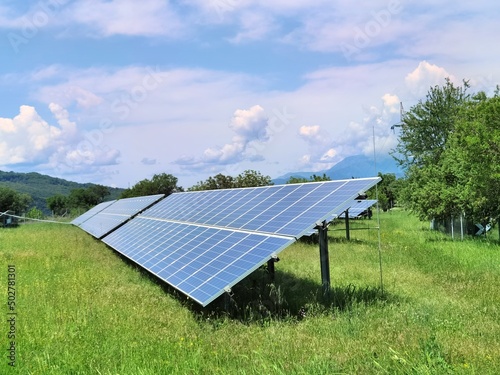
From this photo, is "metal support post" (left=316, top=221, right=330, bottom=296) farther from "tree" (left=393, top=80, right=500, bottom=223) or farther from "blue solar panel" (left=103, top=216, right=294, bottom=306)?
"tree" (left=393, top=80, right=500, bottom=223)

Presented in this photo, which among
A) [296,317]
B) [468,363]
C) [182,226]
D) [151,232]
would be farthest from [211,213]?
[468,363]

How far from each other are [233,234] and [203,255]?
45.6 inches

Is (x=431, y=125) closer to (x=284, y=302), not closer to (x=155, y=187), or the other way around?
(x=284, y=302)

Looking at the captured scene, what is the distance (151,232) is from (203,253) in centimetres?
759

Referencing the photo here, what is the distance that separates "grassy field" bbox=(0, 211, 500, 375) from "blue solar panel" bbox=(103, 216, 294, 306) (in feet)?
2.11

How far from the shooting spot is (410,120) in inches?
1441

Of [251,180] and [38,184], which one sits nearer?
[251,180]

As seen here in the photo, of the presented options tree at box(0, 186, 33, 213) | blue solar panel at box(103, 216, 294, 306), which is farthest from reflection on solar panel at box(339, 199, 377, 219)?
tree at box(0, 186, 33, 213)

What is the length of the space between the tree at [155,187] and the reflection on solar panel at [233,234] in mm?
59355

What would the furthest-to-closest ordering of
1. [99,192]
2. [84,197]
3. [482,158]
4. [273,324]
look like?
[99,192] → [84,197] → [482,158] → [273,324]

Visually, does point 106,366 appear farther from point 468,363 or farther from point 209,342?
point 468,363

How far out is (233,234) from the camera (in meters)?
12.1

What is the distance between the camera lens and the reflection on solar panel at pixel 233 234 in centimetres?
946

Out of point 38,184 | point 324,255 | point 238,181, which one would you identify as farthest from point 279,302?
point 38,184
